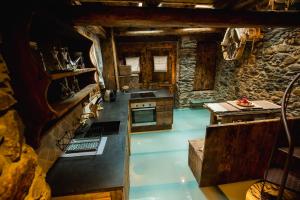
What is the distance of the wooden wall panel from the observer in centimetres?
593

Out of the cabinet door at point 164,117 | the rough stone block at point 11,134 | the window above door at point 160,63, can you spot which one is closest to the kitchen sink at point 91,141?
the rough stone block at point 11,134

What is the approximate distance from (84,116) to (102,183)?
1.56 meters

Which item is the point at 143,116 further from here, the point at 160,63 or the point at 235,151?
the point at 160,63

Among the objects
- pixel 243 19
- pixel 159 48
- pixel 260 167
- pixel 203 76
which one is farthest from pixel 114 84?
pixel 260 167

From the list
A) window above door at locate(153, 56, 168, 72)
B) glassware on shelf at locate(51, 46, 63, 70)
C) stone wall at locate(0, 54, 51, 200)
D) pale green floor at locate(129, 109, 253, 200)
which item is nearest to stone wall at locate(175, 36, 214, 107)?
window above door at locate(153, 56, 168, 72)

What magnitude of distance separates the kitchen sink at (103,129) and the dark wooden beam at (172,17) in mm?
1436

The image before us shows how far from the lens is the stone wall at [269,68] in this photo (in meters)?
3.15

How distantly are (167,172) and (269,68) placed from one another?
3.18 m

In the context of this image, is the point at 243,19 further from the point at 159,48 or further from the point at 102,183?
the point at 159,48

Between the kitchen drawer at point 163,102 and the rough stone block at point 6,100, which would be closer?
the rough stone block at point 6,100

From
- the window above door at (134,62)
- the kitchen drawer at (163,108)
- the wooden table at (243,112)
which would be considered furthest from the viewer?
the window above door at (134,62)

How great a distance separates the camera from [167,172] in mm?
2912

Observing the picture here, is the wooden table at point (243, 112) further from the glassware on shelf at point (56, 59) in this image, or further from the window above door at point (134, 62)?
the window above door at point (134, 62)

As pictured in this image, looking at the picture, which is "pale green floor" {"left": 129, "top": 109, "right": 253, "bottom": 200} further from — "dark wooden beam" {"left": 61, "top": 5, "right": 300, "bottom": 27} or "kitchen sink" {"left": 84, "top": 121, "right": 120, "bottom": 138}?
"dark wooden beam" {"left": 61, "top": 5, "right": 300, "bottom": 27}
